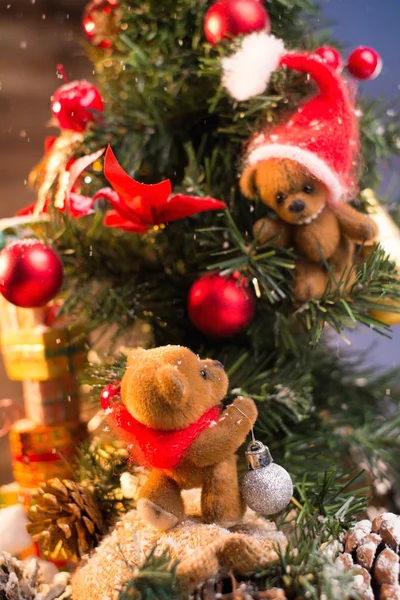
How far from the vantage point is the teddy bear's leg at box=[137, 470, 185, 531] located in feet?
1.35

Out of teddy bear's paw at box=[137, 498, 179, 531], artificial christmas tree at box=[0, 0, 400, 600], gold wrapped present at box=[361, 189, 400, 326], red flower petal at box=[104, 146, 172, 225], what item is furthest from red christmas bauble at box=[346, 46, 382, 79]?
teddy bear's paw at box=[137, 498, 179, 531]

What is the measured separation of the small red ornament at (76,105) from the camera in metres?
0.62

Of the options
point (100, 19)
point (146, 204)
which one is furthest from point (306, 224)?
Result: point (100, 19)

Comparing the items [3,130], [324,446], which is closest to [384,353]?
[324,446]

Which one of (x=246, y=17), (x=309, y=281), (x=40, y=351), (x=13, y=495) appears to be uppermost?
(x=246, y=17)

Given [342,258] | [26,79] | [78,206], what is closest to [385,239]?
[342,258]

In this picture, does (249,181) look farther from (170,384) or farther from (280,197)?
(170,384)

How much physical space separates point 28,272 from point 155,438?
0.77ft

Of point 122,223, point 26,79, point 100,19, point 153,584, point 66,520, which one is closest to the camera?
point 153,584

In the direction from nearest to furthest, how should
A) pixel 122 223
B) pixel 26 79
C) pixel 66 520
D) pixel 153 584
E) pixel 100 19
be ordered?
pixel 153 584 < pixel 66 520 < pixel 122 223 < pixel 100 19 < pixel 26 79

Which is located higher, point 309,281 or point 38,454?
point 309,281

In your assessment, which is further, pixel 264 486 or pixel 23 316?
pixel 23 316

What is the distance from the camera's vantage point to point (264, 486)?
1.36ft

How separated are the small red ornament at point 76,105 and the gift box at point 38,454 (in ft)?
1.11
